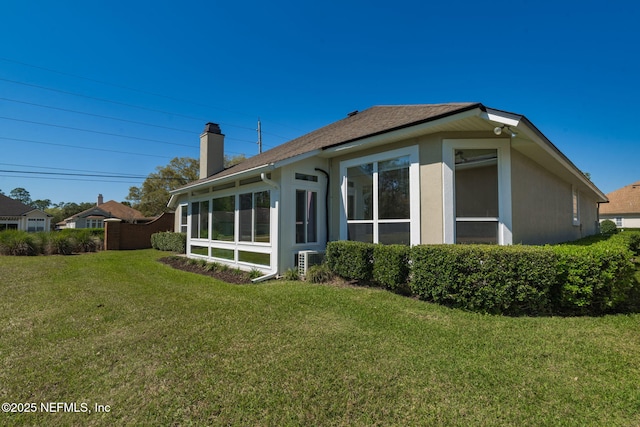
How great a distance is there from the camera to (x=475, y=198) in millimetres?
6355

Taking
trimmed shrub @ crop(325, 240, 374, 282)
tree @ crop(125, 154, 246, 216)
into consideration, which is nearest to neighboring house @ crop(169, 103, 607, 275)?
trimmed shrub @ crop(325, 240, 374, 282)

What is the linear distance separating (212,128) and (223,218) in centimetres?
794

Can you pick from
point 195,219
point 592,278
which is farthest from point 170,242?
point 592,278

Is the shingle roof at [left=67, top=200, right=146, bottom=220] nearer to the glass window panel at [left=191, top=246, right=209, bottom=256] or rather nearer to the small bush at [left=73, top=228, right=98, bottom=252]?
the small bush at [left=73, top=228, right=98, bottom=252]

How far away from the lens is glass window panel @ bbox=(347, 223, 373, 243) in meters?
7.50

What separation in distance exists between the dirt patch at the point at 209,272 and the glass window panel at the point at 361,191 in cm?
347

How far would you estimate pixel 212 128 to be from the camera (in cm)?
1622

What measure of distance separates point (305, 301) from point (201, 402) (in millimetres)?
3090

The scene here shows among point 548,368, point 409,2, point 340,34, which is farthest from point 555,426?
point 340,34

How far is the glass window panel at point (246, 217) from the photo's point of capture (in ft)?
29.7

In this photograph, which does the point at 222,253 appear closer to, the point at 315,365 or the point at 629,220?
the point at 315,365

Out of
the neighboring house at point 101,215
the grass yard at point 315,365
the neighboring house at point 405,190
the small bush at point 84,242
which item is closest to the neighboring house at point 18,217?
the neighboring house at point 101,215

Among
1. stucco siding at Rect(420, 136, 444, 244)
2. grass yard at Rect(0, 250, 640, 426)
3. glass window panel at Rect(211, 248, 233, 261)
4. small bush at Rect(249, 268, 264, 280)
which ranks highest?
stucco siding at Rect(420, 136, 444, 244)

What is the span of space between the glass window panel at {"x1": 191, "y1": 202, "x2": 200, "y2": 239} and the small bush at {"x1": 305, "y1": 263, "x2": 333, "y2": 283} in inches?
274
